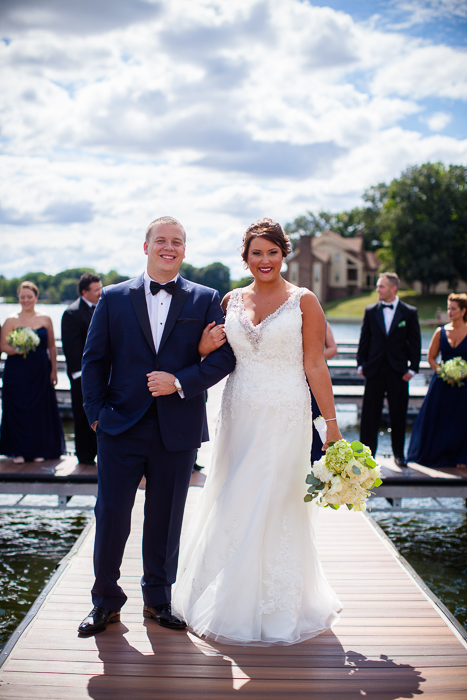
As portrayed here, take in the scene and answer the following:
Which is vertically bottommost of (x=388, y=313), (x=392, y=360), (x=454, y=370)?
(x=454, y=370)

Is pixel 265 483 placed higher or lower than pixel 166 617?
higher

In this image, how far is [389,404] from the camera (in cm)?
681

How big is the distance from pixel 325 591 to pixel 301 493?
610mm

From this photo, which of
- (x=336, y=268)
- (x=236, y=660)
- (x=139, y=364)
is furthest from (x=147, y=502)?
(x=336, y=268)

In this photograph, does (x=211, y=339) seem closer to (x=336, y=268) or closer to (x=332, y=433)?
(x=332, y=433)

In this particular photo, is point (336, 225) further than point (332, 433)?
Yes

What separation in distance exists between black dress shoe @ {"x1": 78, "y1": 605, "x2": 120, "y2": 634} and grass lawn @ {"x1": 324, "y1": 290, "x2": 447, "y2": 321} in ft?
149

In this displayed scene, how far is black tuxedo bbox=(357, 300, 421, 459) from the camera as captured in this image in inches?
262

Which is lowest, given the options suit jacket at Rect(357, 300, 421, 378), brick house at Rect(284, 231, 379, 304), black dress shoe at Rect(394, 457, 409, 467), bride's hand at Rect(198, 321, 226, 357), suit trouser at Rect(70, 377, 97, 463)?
black dress shoe at Rect(394, 457, 409, 467)

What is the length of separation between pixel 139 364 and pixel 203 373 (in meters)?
0.34

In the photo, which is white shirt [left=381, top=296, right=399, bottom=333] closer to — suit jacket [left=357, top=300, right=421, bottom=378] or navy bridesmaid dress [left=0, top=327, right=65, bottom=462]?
suit jacket [left=357, top=300, right=421, bottom=378]

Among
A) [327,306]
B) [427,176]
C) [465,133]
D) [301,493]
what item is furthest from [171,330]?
[327,306]

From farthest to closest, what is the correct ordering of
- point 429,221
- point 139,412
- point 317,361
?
1. point 429,221
2. point 317,361
3. point 139,412

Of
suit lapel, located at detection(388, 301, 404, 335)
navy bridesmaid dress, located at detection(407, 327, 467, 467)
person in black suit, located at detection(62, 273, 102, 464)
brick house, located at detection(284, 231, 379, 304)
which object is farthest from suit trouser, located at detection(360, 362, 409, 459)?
brick house, located at detection(284, 231, 379, 304)
